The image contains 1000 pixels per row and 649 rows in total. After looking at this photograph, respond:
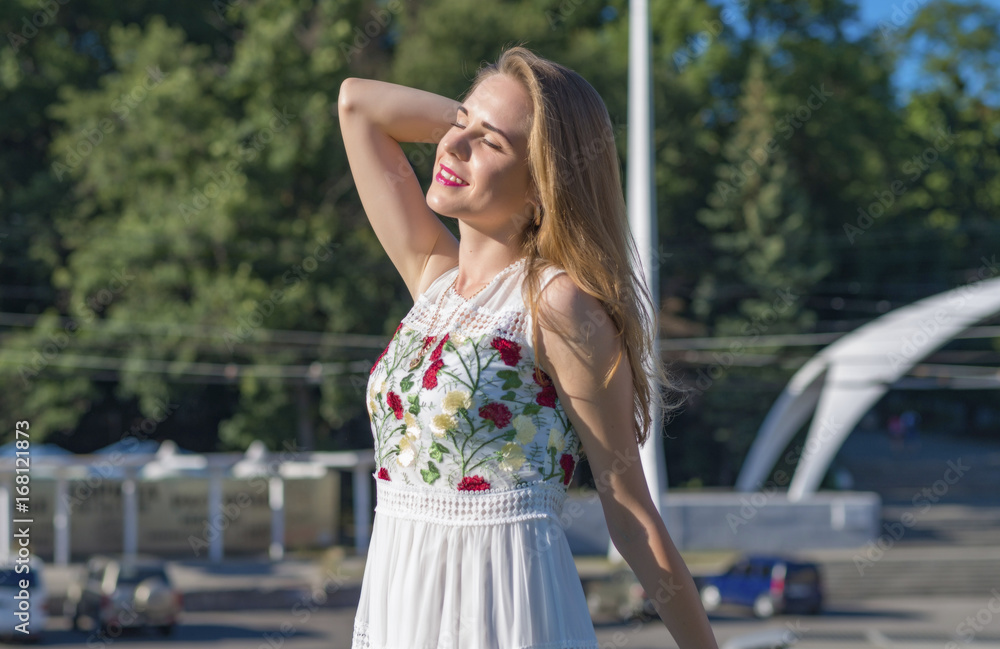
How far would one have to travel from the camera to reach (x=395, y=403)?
6.01 ft

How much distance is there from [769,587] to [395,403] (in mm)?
19713

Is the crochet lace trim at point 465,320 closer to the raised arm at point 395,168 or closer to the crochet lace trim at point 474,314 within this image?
the crochet lace trim at point 474,314

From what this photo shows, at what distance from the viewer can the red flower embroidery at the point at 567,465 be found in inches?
71.2

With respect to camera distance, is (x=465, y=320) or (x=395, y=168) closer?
(x=465, y=320)

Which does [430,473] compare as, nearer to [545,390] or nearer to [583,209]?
[545,390]

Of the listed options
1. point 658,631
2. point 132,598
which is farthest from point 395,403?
point 658,631

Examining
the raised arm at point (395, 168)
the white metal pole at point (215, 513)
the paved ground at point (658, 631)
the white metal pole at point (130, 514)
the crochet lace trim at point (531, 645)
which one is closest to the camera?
the crochet lace trim at point (531, 645)

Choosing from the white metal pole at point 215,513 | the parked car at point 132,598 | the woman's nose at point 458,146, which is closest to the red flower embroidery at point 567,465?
the woman's nose at point 458,146

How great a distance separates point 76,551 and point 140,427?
A: 6.88 meters

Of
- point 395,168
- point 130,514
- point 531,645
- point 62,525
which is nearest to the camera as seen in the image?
point 531,645

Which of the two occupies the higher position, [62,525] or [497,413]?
[497,413]

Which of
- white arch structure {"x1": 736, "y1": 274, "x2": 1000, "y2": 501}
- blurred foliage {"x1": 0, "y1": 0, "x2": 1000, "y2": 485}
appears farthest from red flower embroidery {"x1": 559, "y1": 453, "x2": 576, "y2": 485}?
white arch structure {"x1": 736, "y1": 274, "x2": 1000, "y2": 501}

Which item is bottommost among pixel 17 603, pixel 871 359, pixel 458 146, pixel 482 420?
pixel 17 603

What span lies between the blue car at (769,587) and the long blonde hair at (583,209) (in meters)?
19.4
